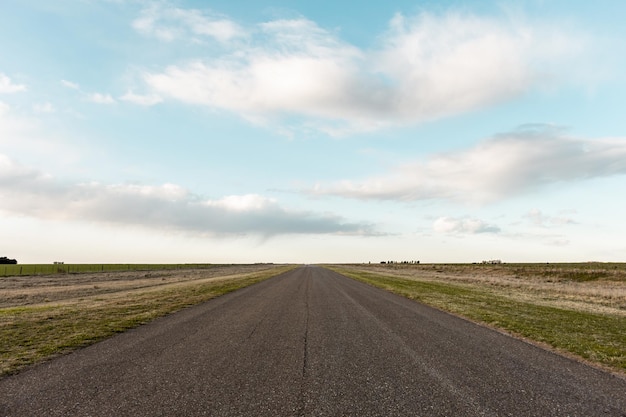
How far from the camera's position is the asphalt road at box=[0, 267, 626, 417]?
19.7 feet

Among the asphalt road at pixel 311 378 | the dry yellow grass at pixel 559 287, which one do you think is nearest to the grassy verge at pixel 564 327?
the asphalt road at pixel 311 378

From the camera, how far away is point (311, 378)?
24.6 feet

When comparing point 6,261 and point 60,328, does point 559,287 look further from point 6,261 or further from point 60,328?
point 6,261

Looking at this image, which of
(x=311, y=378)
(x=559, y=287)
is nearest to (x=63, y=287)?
(x=311, y=378)

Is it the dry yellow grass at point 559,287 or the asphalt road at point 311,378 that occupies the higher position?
the asphalt road at point 311,378

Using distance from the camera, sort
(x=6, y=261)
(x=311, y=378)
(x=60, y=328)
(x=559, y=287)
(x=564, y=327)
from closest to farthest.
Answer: (x=311, y=378) → (x=60, y=328) → (x=564, y=327) → (x=559, y=287) → (x=6, y=261)

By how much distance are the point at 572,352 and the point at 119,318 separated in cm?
1629

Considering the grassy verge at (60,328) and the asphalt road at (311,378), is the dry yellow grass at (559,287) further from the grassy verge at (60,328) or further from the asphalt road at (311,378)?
the grassy verge at (60,328)

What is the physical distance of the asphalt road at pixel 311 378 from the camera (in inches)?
236

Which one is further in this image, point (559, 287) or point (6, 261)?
point (6, 261)

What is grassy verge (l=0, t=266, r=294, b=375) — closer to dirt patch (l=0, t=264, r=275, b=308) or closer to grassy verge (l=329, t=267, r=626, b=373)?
dirt patch (l=0, t=264, r=275, b=308)

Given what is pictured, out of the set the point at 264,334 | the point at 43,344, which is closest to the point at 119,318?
the point at 43,344

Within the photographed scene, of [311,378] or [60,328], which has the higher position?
[311,378]

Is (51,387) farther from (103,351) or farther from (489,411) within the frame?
(489,411)
